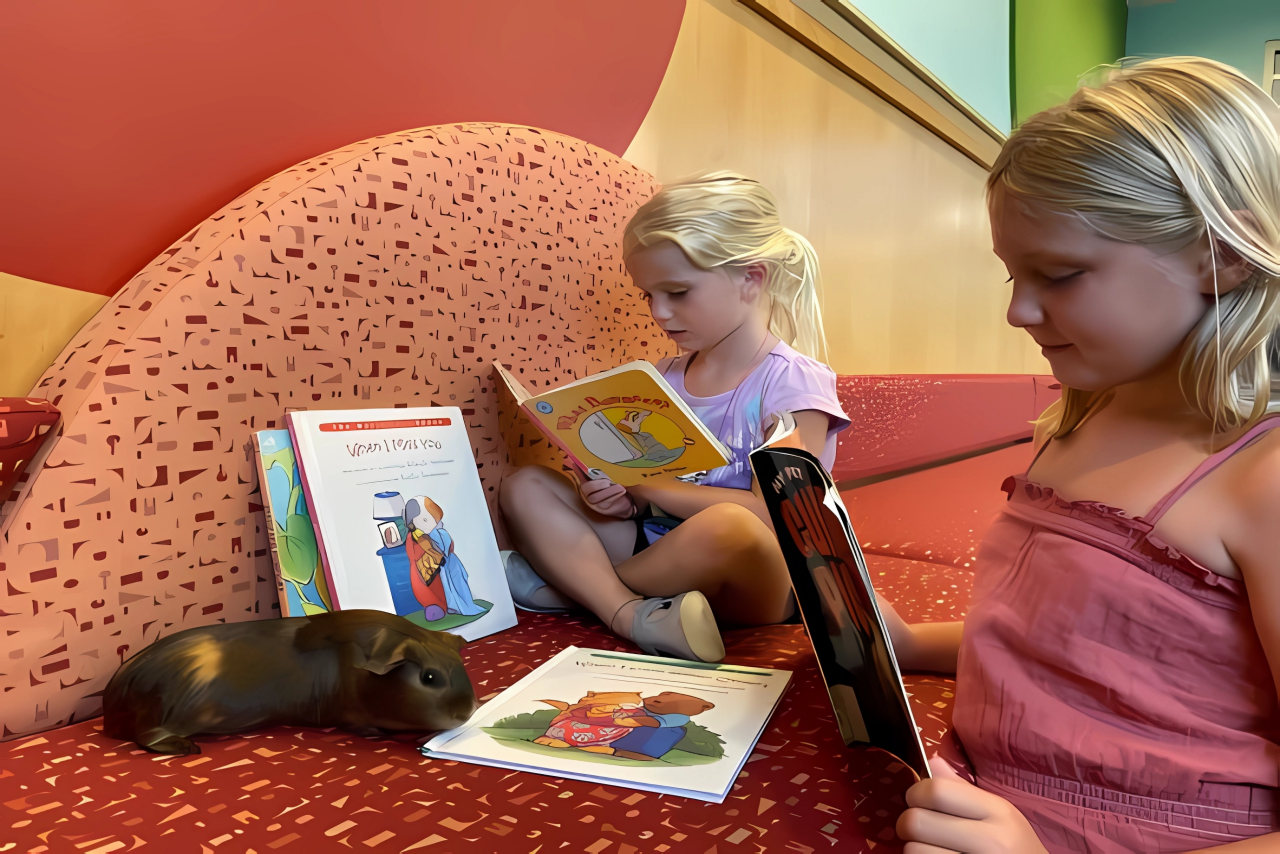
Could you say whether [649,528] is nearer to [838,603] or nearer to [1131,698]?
[838,603]

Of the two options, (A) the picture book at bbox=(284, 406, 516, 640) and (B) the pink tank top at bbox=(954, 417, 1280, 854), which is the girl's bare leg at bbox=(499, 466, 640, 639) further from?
(B) the pink tank top at bbox=(954, 417, 1280, 854)

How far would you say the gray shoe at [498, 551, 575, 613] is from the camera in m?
0.94

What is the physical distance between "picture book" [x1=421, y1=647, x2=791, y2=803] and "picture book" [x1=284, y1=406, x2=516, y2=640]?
0.15 meters

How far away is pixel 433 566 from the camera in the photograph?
0.83 meters

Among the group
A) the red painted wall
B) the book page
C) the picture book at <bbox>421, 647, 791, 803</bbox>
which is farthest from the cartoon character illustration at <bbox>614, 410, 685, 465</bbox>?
the red painted wall

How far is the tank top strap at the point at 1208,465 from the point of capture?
463 mm

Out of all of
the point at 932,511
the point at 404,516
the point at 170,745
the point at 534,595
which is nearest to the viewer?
the point at 170,745

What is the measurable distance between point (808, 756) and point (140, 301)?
64cm

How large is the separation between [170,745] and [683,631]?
41cm

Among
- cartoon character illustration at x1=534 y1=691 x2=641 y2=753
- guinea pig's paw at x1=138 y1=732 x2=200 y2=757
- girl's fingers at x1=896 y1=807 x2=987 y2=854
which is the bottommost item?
cartoon character illustration at x1=534 y1=691 x2=641 y2=753

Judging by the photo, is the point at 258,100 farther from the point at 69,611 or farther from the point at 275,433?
the point at 69,611

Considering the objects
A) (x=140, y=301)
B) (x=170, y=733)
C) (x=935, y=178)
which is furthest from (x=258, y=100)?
(x=935, y=178)

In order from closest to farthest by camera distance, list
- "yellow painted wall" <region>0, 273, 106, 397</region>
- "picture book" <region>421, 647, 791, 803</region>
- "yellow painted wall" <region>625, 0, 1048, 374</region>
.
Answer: "picture book" <region>421, 647, 791, 803</region>
"yellow painted wall" <region>0, 273, 106, 397</region>
"yellow painted wall" <region>625, 0, 1048, 374</region>

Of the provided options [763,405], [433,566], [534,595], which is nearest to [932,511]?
[763,405]
